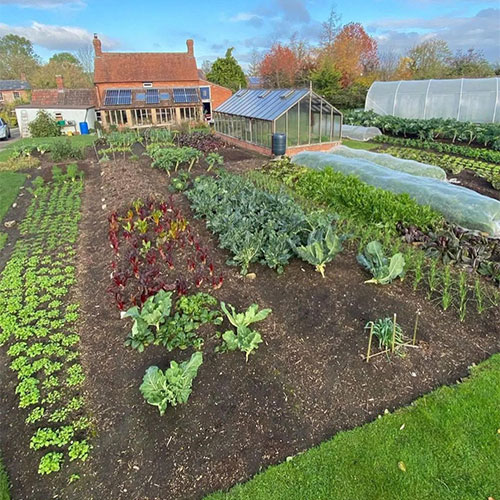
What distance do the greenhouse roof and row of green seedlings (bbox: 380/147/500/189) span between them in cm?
519

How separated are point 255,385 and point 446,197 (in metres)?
6.45

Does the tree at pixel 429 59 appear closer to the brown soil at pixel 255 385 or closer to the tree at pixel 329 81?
the tree at pixel 329 81

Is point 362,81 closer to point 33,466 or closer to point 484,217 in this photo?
point 484,217

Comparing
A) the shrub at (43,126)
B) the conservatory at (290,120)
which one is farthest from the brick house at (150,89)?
the conservatory at (290,120)

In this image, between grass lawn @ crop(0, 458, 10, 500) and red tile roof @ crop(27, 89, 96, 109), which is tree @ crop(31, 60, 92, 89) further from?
grass lawn @ crop(0, 458, 10, 500)

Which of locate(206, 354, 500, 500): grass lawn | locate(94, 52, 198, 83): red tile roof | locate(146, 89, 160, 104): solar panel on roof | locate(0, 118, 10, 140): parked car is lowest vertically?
locate(206, 354, 500, 500): grass lawn

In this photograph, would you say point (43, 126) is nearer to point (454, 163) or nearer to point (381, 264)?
point (454, 163)

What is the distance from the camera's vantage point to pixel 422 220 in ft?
22.7

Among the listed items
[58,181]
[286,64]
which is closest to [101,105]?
[58,181]

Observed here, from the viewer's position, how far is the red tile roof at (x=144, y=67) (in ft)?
95.2

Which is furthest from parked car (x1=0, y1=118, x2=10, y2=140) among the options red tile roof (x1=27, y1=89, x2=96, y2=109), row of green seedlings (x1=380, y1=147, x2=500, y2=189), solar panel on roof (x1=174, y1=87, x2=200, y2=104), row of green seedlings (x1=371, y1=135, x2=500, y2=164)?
row of green seedlings (x1=380, y1=147, x2=500, y2=189)

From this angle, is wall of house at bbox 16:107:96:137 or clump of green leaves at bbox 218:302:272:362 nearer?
clump of green leaves at bbox 218:302:272:362

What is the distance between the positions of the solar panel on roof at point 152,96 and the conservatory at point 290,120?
1428 cm

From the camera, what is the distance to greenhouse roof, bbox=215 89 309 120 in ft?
45.5
